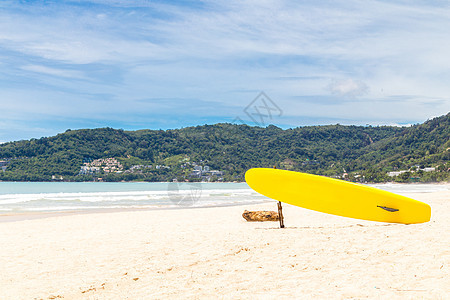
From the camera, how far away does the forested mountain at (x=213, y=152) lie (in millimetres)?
53000

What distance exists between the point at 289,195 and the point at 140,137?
233 ft

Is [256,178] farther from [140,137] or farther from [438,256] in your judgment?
[140,137]

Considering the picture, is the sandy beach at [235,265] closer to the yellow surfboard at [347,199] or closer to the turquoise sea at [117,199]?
the yellow surfboard at [347,199]

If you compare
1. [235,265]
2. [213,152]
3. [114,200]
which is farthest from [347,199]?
[213,152]

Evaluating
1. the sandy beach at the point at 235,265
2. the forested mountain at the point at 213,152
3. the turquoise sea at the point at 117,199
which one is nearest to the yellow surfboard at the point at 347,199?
the sandy beach at the point at 235,265

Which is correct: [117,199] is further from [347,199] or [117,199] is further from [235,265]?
[235,265]

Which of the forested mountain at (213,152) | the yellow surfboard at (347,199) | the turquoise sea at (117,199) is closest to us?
the yellow surfboard at (347,199)

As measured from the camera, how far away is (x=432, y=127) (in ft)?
246

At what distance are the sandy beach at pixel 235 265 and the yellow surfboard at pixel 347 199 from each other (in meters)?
0.71

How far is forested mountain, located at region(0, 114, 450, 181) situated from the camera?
53000 millimetres

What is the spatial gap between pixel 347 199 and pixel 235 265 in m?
3.47

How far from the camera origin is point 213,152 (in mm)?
50969

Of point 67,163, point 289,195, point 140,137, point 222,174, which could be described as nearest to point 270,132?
point 222,174

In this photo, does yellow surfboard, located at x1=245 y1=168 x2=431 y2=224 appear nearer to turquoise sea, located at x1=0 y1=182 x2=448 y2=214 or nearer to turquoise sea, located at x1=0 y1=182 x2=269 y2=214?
turquoise sea, located at x1=0 y1=182 x2=448 y2=214
